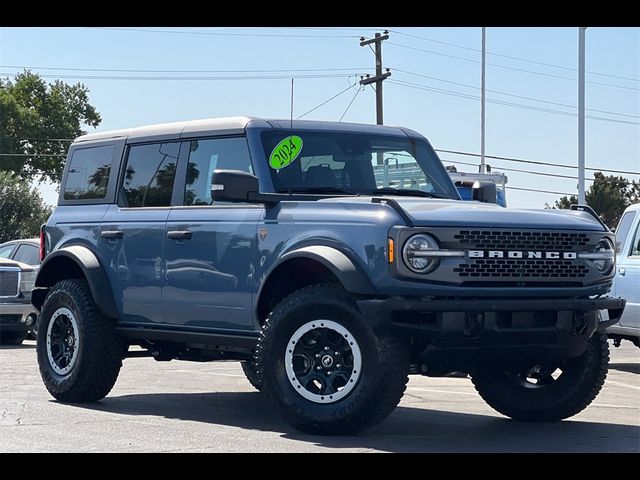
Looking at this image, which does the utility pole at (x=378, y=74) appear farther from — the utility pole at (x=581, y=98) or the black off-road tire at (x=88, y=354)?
the black off-road tire at (x=88, y=354)

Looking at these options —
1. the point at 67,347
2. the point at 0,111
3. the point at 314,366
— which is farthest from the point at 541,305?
the point at 0,111

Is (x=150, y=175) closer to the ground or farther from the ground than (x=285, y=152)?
closer to the ground

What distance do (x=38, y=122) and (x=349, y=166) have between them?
75910 mm

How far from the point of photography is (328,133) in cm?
969

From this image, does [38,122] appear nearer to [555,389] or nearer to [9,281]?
[9,281]

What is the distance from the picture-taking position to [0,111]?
7594 centimetres

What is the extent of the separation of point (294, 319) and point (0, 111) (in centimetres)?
7071

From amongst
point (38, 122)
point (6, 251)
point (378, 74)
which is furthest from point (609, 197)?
point (6, 251)

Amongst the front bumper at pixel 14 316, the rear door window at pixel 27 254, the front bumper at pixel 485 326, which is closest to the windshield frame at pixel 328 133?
the front bumper at pixel 485 326

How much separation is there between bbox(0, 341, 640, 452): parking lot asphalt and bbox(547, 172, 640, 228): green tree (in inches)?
2080

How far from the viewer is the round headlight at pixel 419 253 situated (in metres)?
7.91

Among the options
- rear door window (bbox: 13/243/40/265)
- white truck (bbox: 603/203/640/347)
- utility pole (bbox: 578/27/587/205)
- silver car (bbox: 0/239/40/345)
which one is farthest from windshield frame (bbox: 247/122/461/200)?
utility pole (bbox: 578/27/587/205)

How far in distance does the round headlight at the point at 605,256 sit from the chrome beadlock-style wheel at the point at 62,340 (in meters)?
4.25
